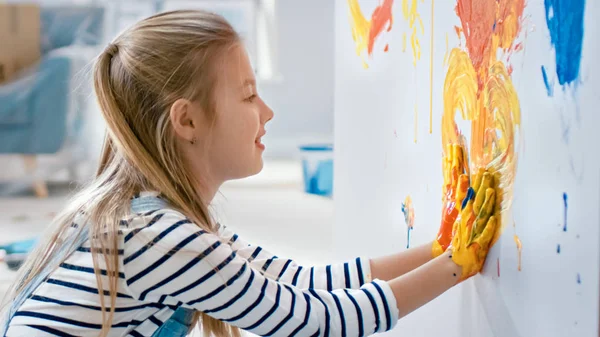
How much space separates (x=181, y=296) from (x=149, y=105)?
0.79 ft

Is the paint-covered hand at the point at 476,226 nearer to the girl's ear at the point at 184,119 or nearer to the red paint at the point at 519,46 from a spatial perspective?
the red paint at the point at 519,46

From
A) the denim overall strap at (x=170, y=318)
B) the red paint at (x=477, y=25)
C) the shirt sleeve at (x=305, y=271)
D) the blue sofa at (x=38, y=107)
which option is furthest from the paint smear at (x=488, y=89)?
the blue sofa at (x=38, y=107)

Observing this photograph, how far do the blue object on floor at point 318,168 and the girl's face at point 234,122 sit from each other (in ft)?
8.00

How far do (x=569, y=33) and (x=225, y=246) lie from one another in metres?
0.42

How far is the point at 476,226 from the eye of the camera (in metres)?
0.81

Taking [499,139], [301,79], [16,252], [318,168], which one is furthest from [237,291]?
[301,79]

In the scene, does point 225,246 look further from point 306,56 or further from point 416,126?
point 306,56

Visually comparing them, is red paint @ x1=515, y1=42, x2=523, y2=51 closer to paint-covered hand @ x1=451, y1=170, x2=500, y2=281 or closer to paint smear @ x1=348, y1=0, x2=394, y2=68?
paint-covered hand @ x1=451, y1=170, x2=500, y2=281

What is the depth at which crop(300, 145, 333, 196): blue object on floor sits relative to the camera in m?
3.38

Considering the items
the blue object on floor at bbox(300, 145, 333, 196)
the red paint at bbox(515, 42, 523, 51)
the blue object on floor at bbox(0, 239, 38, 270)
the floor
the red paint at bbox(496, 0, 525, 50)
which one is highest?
the red paint at bbox(496, 0, 525, 50)

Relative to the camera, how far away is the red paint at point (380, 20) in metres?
1.16

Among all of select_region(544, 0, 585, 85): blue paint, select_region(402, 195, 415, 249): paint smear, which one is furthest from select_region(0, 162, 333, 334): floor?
select_region(544, 0, 585, 85): blue paint

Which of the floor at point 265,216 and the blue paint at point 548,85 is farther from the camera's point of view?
the floor at point 265,216

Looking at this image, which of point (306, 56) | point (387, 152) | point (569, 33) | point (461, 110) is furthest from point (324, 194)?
point (569, 33)
